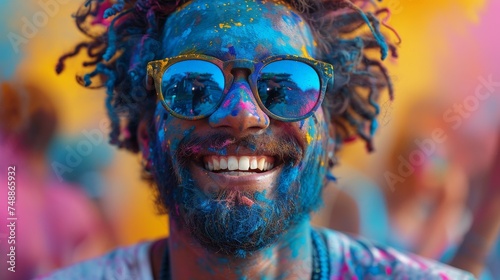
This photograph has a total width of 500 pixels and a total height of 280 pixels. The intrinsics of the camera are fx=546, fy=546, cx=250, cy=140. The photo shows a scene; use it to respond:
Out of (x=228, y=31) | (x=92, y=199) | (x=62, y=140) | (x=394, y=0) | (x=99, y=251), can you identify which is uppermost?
(x=394, y=0)

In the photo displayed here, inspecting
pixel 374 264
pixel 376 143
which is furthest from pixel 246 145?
pixel 376 143

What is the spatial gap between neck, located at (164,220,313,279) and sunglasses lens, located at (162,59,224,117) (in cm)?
44

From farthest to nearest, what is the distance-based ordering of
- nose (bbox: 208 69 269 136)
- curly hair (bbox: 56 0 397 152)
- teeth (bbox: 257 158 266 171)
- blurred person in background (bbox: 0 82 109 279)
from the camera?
blurred person in background (bbox: 0 82 109 279) → curly hair (bbox: 56 0 397 152) → teeth (bbox: 257 158 266 171) → nose (bbox: 208 69 269 136)

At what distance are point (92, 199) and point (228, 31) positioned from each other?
1.74 metres

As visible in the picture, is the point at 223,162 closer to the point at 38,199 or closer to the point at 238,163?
the point at 238,163

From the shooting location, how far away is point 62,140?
9.94 ft

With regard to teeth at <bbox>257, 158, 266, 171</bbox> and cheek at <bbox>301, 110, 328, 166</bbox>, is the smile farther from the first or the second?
cheek at <bbox>301, 110, 328, 166</bbox>

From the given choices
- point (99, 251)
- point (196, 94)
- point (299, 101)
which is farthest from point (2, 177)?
point (299, 101)

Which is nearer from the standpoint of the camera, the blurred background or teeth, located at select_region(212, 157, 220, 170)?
teeth, located at select_region(212, 157, 220, 170)

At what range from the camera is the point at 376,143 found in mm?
2996

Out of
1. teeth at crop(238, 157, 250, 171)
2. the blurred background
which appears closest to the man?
teeth at crop(238, 157, 250, 171)

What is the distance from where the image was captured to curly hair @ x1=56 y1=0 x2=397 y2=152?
76.4 inches

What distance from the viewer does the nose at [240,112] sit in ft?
5.03

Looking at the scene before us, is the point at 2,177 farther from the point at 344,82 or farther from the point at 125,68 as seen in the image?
the point at 344,82
